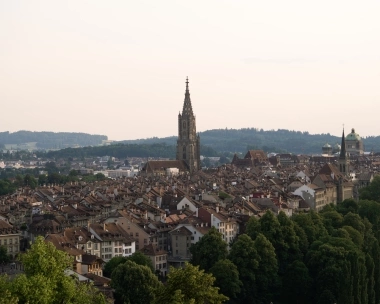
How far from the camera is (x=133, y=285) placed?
217 ft

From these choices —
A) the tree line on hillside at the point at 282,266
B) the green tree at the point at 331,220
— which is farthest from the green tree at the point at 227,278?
the green tree at the point at 331,220

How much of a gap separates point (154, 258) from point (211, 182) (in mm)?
70003

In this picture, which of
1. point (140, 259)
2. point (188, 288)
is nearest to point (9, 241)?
point (140, 259)

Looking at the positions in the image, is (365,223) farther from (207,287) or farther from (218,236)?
(207,287)

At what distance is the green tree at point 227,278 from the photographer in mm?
73250

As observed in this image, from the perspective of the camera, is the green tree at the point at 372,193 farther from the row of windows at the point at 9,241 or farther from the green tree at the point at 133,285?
the green tree at the point at 133,285

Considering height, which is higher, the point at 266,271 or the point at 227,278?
the point at 227,278

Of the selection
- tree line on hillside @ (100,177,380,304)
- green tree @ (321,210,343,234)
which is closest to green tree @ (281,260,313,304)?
tree line on hillside @ (100,177,380,304)

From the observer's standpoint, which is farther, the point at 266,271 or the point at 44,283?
the point at 266,271

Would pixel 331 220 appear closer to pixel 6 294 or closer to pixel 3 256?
pixel 3 256

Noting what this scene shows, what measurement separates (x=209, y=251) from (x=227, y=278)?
590cm

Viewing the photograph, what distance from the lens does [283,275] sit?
268ft

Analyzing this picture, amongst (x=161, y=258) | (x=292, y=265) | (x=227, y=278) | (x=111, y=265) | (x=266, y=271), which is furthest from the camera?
(x=161, y=258)

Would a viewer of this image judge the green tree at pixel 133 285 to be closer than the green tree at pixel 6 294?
No
